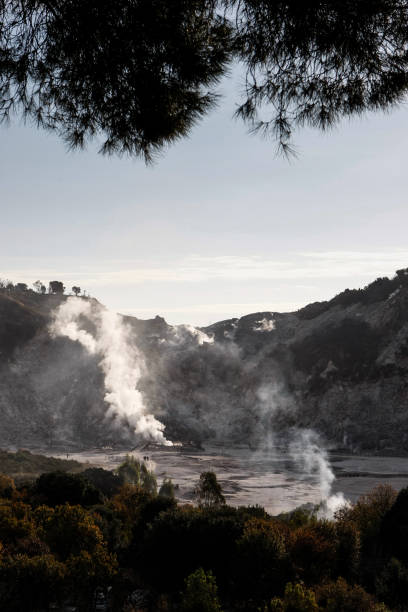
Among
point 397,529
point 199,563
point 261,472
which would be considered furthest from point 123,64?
point 261,472

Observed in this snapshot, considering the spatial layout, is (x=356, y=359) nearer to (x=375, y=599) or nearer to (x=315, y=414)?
(x=315, y=414)

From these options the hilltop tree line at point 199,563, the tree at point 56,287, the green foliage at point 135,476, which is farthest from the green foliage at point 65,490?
the tree at point 56,287

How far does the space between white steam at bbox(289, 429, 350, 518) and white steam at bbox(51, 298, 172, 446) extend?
19442 mm

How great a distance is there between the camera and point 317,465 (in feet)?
200

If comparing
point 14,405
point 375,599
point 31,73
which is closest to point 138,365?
point 14,405

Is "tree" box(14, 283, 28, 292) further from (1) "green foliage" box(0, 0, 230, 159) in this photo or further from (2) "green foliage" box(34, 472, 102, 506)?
(1) "green foliage" box(0, 0, 230, 159)

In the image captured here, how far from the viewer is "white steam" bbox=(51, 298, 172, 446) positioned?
7994 cm

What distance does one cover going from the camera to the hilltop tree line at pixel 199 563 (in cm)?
1488

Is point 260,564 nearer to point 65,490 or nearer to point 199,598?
point 199,598

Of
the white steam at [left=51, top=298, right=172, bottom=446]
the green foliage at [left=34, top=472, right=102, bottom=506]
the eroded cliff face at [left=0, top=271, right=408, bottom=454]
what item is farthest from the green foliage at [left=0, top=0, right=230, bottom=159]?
the white steam at [left=51, top=298, right=172, bottom=446]

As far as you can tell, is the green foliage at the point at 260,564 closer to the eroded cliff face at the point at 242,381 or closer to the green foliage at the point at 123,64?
A: the green foliage at the point at 123,64

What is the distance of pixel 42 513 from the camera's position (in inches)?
843

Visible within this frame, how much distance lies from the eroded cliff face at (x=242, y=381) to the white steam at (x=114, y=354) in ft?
5.03

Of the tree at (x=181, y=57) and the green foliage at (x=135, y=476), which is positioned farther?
the green foliage at (x=135, y=476)
